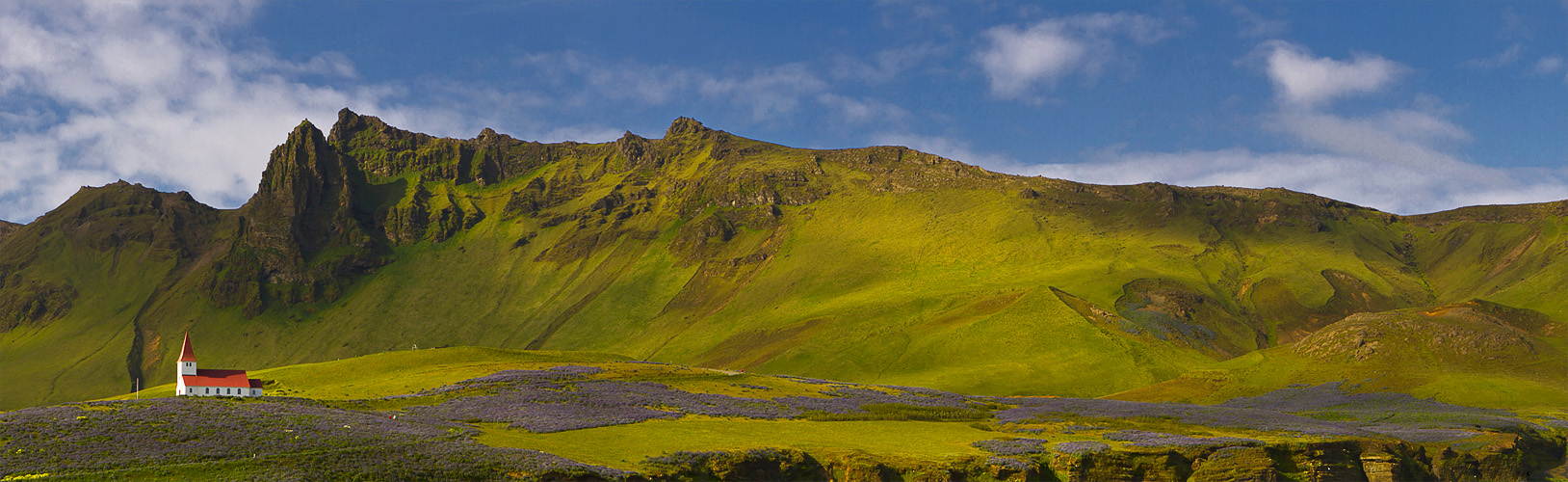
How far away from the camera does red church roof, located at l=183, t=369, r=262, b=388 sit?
302 feet

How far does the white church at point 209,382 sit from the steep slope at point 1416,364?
356ft

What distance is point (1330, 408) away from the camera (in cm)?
11088

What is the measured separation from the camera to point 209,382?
92500 millimetres

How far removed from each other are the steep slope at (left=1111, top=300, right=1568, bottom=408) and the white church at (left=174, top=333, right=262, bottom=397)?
108599 mm

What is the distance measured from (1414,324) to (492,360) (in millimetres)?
134877

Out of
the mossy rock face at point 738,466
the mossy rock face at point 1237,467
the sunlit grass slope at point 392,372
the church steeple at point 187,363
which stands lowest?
the mossy rock face at point 1237,467

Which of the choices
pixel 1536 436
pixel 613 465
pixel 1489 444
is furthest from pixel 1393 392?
pixel 613 465

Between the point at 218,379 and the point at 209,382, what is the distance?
3.58 ft

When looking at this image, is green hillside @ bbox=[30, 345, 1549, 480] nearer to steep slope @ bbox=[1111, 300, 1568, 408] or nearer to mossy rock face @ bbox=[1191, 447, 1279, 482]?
mossy rock face @ bbox=[1191, 447, 1279, 482]

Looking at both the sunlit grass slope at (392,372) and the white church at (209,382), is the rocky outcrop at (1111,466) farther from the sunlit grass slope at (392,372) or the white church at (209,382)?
the white church at (209,382)

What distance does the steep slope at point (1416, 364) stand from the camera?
123m

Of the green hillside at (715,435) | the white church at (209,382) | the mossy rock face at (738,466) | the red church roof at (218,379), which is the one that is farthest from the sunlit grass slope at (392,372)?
the mossy rock face at (738,466)

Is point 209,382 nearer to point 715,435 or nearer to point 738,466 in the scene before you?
point 715,435

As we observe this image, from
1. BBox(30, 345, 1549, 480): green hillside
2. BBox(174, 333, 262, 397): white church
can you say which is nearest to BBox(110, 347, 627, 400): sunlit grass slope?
BBox(30, 345, 1549, 480): green hillside
